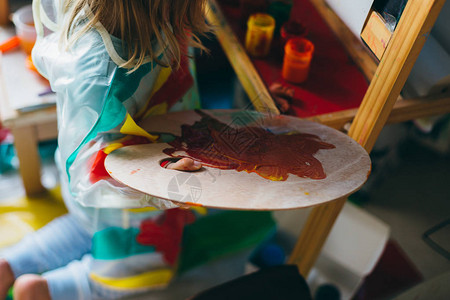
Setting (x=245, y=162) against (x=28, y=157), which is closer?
(x=245, y=162)

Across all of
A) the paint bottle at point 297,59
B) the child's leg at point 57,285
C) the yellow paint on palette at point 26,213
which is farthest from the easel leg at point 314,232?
the yellow paint on palette at point 26,213

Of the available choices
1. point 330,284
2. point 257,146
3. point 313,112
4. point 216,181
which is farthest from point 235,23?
point 330,284

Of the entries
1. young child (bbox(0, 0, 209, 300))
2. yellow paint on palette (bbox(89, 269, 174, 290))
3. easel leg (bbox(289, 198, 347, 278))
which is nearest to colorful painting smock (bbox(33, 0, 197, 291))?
young child (bbox(0, 0, 209, 300))

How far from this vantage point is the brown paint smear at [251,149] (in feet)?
2.07

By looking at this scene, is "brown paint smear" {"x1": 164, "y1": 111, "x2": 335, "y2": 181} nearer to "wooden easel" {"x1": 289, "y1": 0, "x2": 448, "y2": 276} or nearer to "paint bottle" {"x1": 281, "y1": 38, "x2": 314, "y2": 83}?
"wooden easel" {"x1": 289, "y1": 0, "x2": 448, "y2": 276}

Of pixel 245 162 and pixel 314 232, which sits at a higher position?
pixel 245 162

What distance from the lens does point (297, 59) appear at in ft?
2.88

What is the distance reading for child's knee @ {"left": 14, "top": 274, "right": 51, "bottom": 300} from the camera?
0.96 meters

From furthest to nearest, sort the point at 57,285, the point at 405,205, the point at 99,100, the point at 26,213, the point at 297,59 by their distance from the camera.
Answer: the point at 26,213 < the point at 405,205 < the point at 57,285 < the point at 297,59 < the point at 99,100

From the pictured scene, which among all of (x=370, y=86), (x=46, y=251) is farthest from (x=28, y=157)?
(x=370, y=86)

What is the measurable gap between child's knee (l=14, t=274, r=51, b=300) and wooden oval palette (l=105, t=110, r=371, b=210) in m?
0.53

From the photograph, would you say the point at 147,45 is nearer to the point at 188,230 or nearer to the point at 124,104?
the point at 124,104

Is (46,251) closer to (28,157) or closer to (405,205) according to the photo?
(28,157)

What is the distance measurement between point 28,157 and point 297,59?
0.99m
